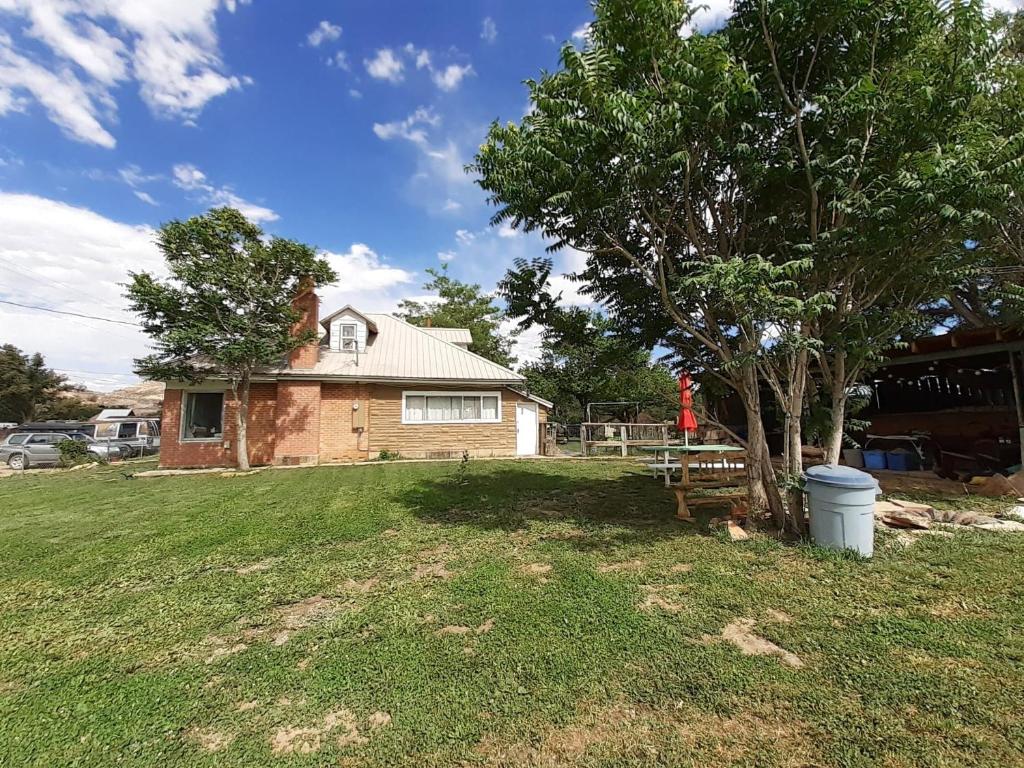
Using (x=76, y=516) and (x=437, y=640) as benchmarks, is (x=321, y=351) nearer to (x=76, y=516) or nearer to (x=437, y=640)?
(x=76, y=516)

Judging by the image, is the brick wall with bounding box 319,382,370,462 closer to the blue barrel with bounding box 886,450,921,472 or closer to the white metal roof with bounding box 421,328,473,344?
the white metal roof with bounding box 421,328,473,344

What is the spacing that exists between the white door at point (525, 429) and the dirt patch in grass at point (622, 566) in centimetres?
1272

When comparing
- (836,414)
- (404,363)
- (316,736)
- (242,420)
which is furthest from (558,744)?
(404,363)

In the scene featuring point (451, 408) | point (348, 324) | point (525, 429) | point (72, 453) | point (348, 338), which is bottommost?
point (72, 453)

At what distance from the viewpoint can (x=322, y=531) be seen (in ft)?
20.0

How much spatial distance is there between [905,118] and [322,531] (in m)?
8.50

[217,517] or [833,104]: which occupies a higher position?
[833,104]

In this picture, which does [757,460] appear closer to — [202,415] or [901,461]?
[901,461]

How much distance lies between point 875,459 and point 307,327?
1746cm

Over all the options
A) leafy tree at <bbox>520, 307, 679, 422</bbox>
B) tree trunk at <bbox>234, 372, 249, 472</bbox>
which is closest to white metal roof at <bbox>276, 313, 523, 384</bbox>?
tree trunk at <bbox>234, 372, 249, 472</bbox>

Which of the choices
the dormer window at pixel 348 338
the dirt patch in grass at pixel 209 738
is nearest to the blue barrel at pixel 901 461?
the dirt patch in grass at pixel 209 738

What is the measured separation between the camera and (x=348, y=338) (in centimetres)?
1717

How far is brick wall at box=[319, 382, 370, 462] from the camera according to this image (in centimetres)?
1523

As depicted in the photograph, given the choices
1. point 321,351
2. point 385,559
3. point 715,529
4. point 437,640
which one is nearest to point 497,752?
point 437,640
